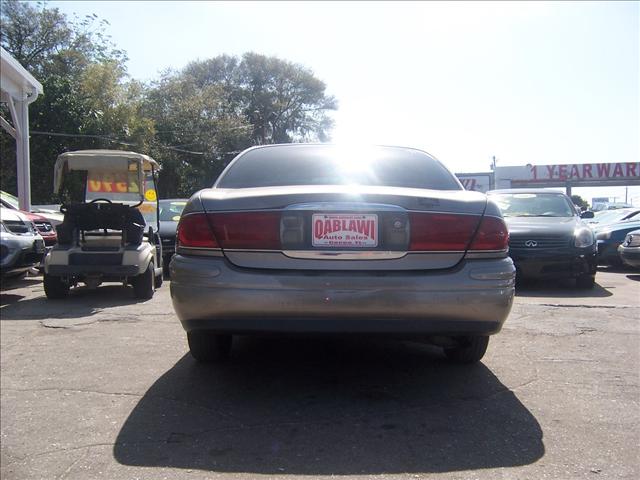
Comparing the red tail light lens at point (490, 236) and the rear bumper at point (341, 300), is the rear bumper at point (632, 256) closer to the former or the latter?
the red tail light lens at point (490, 236)

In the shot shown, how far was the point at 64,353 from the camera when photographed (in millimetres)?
4160

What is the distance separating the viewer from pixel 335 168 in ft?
12.0

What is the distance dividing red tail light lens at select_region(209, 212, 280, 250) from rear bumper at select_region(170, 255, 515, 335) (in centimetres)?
12

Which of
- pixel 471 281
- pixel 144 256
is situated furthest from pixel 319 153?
pixel 144 256

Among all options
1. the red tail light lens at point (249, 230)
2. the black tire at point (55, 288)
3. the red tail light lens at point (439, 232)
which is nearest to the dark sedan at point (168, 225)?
the black tire at point (55, 288)

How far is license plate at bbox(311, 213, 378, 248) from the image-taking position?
2873mm

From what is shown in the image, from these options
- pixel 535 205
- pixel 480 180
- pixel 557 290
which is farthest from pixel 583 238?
pixel 480 180

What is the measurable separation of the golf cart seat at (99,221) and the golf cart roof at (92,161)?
951 millimetres

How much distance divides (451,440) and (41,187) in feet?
71.8

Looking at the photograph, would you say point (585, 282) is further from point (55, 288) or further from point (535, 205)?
point (55, 288)

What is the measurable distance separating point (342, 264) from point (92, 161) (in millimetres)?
5713

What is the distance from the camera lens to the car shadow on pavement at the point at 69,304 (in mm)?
5730

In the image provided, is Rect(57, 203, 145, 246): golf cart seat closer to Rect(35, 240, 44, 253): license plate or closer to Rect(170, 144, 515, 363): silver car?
Rect(170, 144, 515, 363): silver car

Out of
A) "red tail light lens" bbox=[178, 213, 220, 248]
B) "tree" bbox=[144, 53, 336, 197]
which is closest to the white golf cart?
"red tail light lens" bbox=[178, 213, 220, 248]
